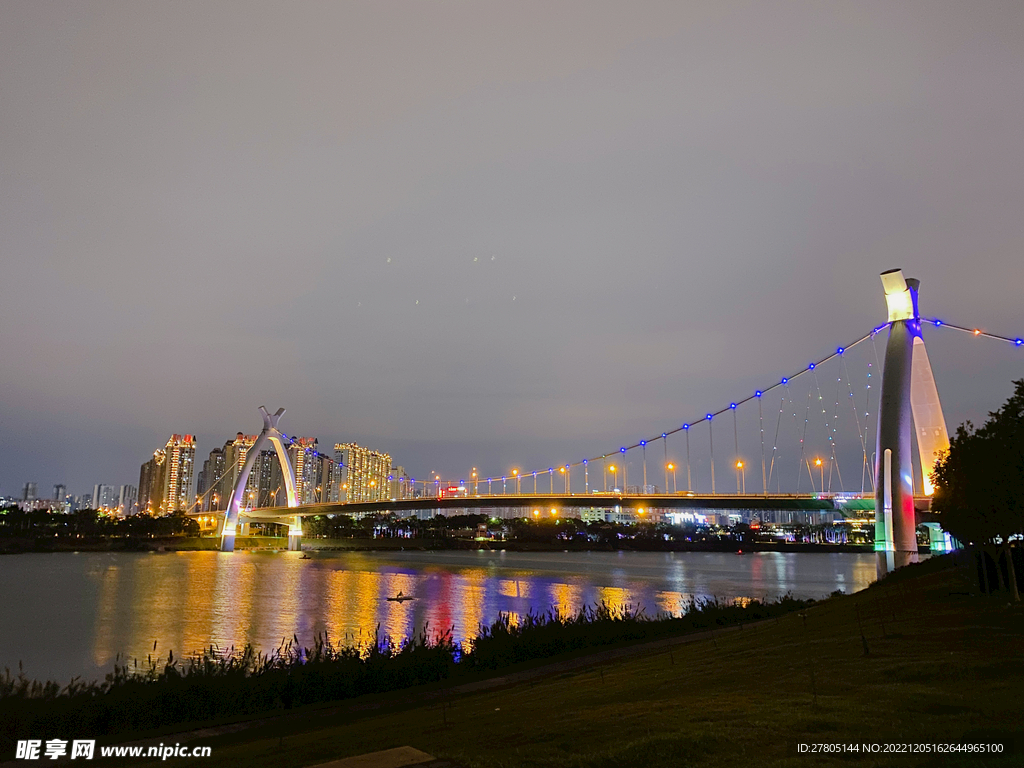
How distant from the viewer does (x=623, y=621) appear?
2109cm

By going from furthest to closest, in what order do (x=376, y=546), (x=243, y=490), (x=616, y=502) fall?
(x=376, y=546), (x=243, y=490), (x=616, y=502)

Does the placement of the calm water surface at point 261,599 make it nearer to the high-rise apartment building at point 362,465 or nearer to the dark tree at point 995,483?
the dark tree at point 995,483

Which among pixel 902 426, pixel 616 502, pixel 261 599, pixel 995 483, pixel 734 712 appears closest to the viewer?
pixel 734 712

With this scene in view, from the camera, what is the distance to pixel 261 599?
137ft

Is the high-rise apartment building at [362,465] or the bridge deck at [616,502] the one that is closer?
the bridge deck at [616,502]

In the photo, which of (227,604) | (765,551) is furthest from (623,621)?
(765,551)

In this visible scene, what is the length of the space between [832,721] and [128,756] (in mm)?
7642

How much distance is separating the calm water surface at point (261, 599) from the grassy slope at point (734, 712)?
1506 centimetres


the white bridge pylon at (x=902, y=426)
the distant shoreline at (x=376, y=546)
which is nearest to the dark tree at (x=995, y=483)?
the white bridge pylon at (x=902, y=426)

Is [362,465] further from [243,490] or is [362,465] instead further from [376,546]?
[243,490]

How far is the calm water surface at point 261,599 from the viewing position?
26.4m

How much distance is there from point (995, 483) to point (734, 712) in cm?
1335

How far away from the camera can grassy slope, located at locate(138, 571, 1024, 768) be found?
6.08 meters

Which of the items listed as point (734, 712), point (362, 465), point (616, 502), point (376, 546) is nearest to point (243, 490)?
→ point (376, 546)
